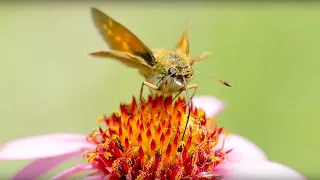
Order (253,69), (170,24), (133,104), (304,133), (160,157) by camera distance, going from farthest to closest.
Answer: (170,24)
(253,69)
(304,133)
(133,104)
(160,157)

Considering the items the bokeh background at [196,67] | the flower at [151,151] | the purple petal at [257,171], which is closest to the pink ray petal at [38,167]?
the flower at [151,151]

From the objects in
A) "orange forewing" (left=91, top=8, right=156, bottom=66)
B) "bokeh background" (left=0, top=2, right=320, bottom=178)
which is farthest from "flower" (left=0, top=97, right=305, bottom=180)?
"bokeh background" (left=0, top=2, right=320, bottom=178)

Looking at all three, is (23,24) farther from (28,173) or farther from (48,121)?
(28,173)

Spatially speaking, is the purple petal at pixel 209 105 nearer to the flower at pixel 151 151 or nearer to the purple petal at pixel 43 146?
the flower at pixel 151 151

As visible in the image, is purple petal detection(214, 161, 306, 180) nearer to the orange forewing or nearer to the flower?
the flower

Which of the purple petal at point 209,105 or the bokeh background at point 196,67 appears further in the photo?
the bokeh background at point 196,67

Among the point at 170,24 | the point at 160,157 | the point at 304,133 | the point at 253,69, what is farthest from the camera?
the point at 170,24

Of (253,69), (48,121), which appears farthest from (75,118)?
(253,69)
